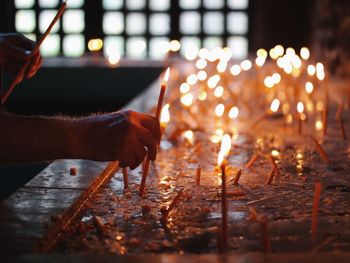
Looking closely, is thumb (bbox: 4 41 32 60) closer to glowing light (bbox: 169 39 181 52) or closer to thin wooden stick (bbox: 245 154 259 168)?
thin wooden stick (bbox: 245 154 259 168)

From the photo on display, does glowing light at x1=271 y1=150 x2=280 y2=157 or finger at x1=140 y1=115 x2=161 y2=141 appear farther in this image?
glowing light at x1=271 y1=150 x2=280 y2=157

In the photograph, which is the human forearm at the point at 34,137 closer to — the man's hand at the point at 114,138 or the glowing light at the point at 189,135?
the man's hand at the point at 114,138

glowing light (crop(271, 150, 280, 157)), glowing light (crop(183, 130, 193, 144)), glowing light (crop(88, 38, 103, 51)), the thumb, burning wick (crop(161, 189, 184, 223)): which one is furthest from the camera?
glowing light (crop(88, 38, 103, 51))

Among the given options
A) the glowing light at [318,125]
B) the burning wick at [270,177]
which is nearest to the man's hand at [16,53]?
the burning wick at [270,177]

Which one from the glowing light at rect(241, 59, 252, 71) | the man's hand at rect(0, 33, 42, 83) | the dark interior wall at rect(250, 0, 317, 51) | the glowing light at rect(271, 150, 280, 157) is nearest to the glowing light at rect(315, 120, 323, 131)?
the glowing light at rect(271, 150, 280, 157)

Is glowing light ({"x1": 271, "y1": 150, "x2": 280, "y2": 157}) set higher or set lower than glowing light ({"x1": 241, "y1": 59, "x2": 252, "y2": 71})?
lower
